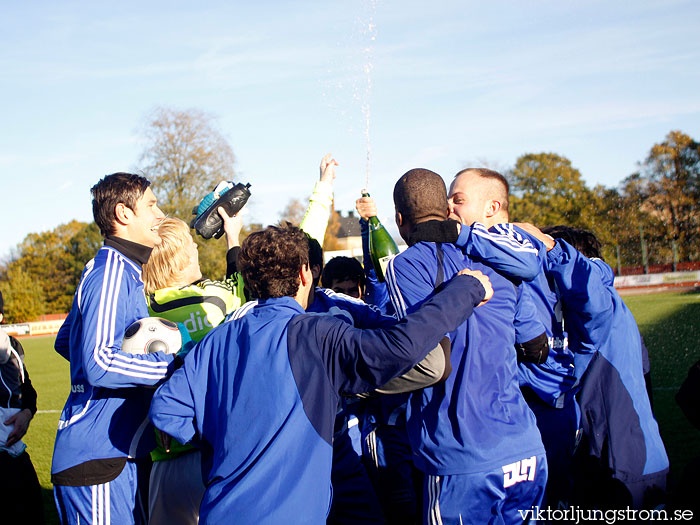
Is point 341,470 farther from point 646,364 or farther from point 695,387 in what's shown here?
point 646,364

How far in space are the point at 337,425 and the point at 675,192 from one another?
60.1 m

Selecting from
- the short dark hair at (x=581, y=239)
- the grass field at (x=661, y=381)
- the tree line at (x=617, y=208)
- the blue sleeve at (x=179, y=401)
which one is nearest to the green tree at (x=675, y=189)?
the tree line at (x=617, y=208)

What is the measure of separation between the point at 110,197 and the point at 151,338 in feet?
2.97

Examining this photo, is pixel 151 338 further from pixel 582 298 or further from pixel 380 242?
pixel 582 298

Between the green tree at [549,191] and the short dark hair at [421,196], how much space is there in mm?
52016

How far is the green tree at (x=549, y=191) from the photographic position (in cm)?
5394

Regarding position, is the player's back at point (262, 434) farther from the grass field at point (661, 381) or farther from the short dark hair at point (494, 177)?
the short dark hair at point (494, 177)

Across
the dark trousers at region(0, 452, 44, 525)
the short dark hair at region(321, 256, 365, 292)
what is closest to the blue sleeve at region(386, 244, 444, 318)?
the short dark hair at region(321, 256, 365, 292)

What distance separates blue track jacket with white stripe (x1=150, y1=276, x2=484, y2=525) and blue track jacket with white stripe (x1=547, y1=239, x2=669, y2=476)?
5.14 feet

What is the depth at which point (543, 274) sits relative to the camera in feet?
11.8

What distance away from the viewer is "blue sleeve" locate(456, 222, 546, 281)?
285 cm

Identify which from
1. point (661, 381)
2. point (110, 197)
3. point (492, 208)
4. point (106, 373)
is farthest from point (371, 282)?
point (661, 381)

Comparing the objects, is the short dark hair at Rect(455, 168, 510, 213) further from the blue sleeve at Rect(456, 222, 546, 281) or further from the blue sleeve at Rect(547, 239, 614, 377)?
the blue sleeve at Rect(456, 222, 546, 281)

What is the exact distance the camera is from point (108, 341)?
266 cm
